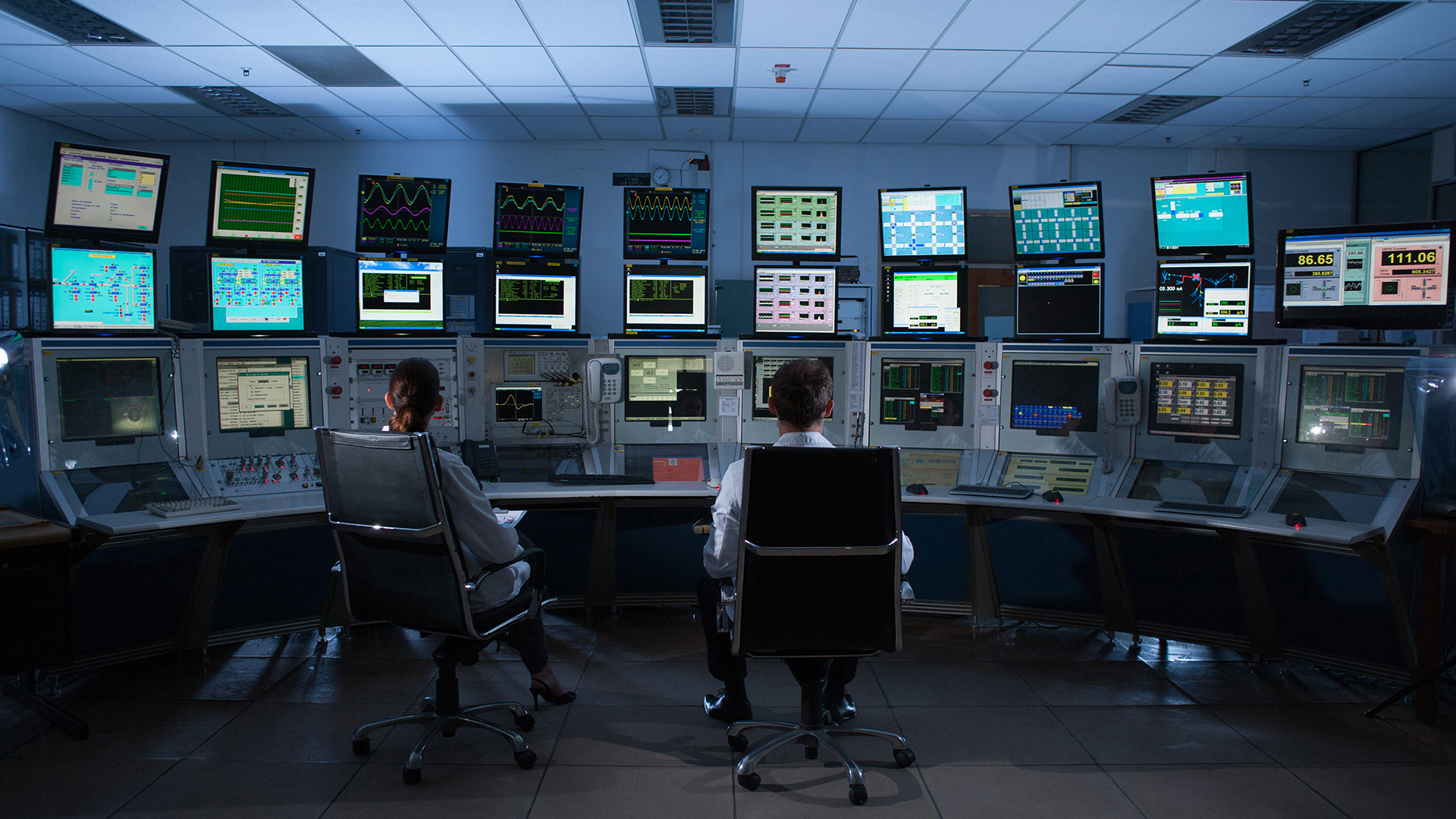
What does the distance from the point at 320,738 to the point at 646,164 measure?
570cm

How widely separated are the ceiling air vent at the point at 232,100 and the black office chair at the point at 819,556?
5.82 metres

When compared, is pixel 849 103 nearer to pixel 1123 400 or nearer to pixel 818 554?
pixel 1123 400

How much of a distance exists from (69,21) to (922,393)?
521 cm

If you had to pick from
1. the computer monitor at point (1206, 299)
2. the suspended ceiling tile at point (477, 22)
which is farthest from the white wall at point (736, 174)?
the computer monitor at point (1206, 299)

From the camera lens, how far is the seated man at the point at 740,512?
2.15 meters

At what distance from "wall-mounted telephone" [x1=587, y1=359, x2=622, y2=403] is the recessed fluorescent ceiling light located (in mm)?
3036

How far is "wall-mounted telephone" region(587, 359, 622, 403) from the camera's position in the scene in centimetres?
342

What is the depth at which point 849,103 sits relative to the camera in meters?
5.92

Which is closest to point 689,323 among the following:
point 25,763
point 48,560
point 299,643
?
point 299,643

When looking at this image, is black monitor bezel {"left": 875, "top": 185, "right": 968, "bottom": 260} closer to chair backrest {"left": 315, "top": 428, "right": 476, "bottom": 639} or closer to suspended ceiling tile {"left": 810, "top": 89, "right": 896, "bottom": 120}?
chair backrest {"left": 315, "top": 428, "right": 476, "bottom": 639}

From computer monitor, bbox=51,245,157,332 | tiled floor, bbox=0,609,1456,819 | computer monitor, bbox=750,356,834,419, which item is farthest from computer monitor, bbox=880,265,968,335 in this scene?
computer monitor, bbox=51,245,157,332

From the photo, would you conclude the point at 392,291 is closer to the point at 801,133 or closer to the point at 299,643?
the point at 299,643

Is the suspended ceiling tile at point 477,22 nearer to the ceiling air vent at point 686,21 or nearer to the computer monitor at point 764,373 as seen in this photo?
the ceiling air vent at point 686,21

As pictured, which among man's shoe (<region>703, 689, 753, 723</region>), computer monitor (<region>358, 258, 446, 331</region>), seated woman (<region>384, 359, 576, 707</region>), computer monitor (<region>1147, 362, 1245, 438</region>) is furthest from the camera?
computer monitor (<region>358, 258, 446, 331</region>)
